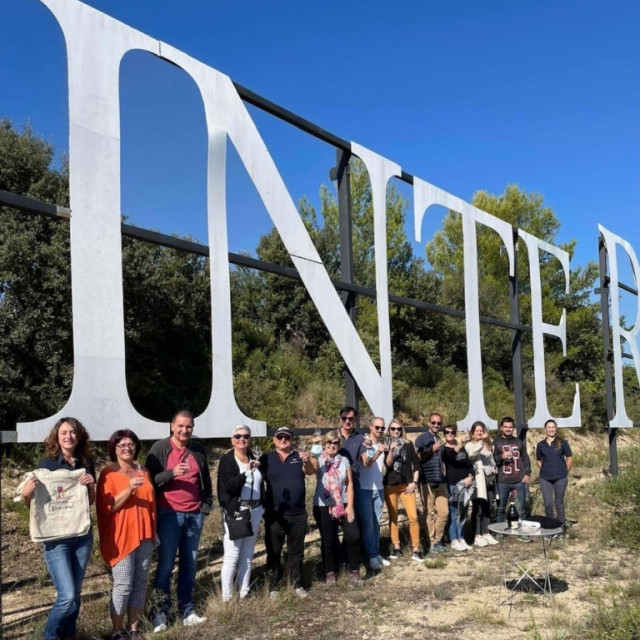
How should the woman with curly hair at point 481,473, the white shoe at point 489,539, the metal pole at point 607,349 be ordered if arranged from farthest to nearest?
the metal pole at point 607,349, the white shoe at point 489,539, the woman with curly hair at point 481,473

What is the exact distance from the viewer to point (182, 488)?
477 centimetres

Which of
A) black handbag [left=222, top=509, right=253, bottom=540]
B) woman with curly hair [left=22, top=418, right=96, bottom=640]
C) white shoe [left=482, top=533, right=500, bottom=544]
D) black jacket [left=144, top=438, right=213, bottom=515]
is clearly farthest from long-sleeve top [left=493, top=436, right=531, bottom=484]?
woman with curly hair [left=22, top=418, right=96, bottom=640]

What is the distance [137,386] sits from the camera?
1166 cm

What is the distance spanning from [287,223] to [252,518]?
2.68m

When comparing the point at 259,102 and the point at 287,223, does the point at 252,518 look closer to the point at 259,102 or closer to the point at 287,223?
the point at 287,223

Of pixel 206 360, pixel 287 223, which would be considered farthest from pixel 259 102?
pixel 206 360

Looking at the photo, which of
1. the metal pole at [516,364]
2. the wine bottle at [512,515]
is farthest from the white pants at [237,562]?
the metal pole at [516,364]

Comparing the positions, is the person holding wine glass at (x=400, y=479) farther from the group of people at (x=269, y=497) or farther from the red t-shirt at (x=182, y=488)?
the red t-shirt at (x=182, y=488)

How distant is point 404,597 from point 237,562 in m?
1.44

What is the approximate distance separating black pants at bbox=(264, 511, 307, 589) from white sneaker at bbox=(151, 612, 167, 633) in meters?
1.12

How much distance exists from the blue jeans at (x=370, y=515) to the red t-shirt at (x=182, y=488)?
201 centimetres

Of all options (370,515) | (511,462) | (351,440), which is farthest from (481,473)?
(351,440)

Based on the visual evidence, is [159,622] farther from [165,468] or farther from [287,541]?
[287,541]

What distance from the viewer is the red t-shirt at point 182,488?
4.73 metres
